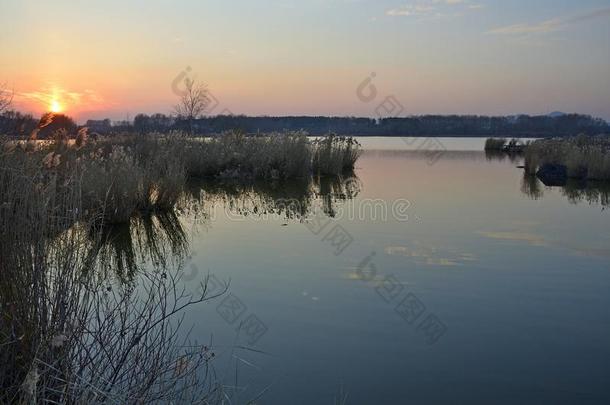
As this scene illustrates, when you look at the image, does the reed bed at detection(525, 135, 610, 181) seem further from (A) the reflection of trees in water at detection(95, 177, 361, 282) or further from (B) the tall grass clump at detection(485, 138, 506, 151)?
(B) the tall grass clump at detection(485, 138, 506, 151)

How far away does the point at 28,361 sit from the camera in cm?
261

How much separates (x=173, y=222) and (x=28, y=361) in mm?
6577

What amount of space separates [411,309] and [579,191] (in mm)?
11116

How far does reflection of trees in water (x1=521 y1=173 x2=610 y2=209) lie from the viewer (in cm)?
1252

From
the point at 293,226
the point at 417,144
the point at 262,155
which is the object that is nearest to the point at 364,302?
the point at 293,226

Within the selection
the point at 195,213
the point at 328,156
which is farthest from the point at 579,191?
the point at 195,213

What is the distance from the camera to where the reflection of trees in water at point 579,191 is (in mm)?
12516

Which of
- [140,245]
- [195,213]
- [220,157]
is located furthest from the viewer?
[220,157]

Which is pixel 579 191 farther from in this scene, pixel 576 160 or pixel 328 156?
pixel 328 156

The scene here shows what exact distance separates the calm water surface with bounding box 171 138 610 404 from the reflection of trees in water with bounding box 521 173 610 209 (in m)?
3.13

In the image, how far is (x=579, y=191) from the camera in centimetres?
1434

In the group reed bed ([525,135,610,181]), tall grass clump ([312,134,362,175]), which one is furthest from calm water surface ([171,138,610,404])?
tall grass clump ([312,134,362,175])

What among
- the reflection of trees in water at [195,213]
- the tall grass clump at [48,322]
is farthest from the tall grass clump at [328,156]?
the tall grass clump at [48,322]

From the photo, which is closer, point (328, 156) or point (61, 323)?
point (61, 323)
